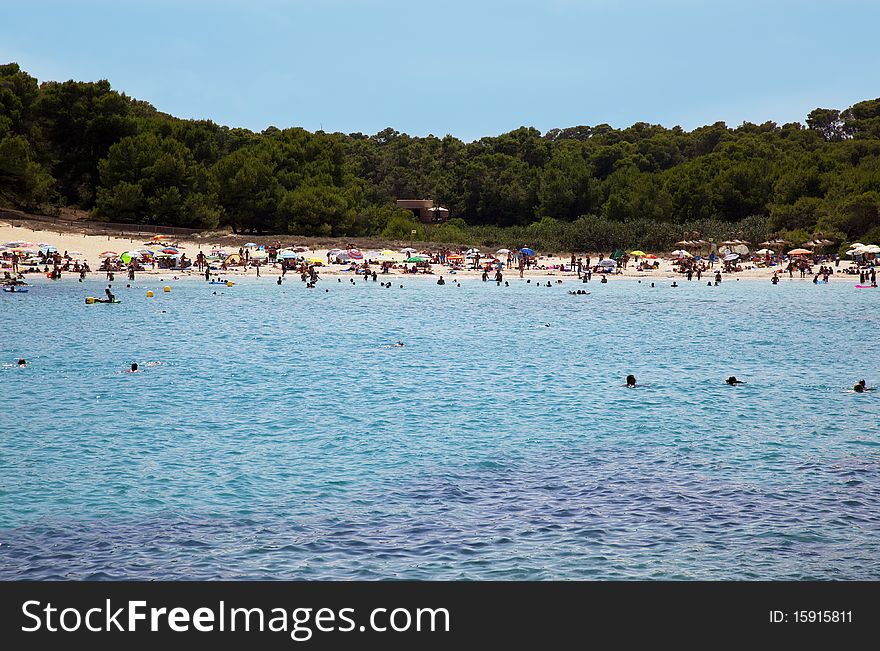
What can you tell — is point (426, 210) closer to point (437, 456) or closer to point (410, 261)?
point (410, 261)

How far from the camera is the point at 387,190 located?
4104 inches

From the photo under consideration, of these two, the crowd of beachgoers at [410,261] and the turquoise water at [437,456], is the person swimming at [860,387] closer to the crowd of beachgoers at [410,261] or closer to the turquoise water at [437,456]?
the turquoise water at [437,456]

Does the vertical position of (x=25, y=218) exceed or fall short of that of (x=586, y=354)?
it exceeds it

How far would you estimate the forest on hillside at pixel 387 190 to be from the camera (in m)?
69.4

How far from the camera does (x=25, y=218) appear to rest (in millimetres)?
65062

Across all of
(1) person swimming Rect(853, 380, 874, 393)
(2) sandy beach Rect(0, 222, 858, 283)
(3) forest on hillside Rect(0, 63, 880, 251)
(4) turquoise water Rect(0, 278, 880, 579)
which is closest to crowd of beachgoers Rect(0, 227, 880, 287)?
(2) sandy beach Rect(0, 222, 858, 283)

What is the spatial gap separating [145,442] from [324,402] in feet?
16.3
